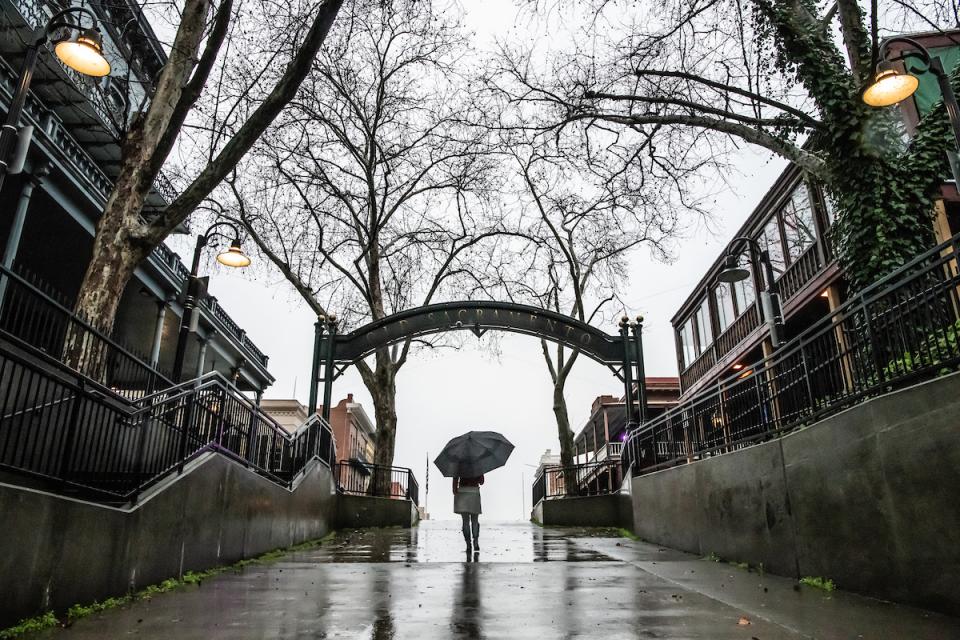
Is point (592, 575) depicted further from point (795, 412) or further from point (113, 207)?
point (113, 207)

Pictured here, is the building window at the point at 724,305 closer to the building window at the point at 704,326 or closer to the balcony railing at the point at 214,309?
the building window at the point at 704,326

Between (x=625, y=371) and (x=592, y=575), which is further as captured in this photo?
(x=625, y=371)

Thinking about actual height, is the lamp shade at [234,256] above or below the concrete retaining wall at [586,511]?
above

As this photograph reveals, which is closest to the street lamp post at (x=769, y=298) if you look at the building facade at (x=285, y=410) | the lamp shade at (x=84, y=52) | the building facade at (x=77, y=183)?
the lamp shade at (x=84, y=52)

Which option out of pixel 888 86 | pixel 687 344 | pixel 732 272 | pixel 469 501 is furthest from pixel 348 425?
pixel 888 86

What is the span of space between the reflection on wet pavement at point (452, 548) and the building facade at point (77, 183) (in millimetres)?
4979

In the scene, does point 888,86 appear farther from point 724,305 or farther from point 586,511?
point 724,305

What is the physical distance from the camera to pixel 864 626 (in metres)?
4.26

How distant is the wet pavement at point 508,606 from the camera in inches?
168

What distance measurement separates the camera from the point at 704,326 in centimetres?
2972

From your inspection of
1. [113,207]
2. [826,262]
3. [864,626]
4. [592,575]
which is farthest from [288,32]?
[826,262]

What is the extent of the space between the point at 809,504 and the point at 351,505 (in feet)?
41.9

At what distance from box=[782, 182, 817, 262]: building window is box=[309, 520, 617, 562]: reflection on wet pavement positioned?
1188 cm

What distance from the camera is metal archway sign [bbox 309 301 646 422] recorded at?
1730 cm
